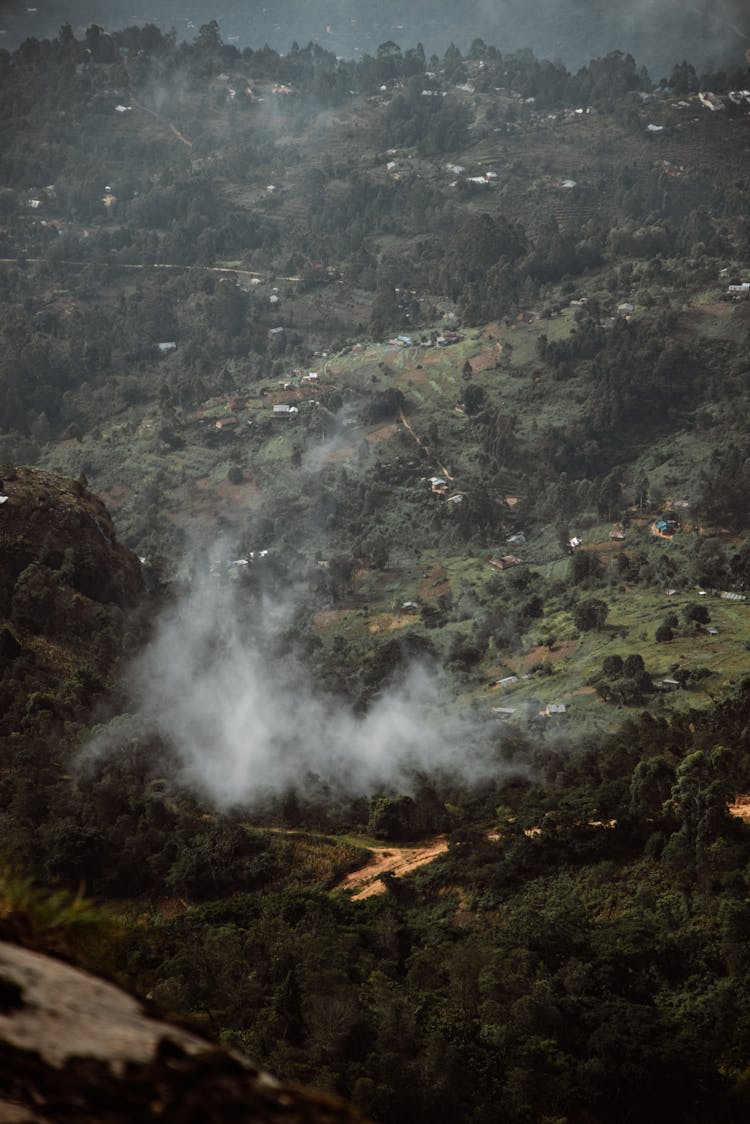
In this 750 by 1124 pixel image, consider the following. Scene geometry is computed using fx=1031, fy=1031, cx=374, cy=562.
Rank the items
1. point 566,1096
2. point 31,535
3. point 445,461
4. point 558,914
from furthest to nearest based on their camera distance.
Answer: point 445,461 < point 31,535 < point 558,914 < point 566,1096

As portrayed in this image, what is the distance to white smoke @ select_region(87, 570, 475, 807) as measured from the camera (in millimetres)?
28312

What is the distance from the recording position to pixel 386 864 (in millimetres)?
24188

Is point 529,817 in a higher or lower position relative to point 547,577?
higher

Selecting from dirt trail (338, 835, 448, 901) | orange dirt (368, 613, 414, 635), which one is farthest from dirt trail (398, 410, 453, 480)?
dirt trail (338, 835, 448, 901)

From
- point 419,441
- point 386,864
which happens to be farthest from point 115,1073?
point 419,441

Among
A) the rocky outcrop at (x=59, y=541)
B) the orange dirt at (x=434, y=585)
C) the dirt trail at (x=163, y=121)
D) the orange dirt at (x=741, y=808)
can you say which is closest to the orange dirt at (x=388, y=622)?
the orange dirt at (x=434, y=585)

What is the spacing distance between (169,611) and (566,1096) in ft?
85.7

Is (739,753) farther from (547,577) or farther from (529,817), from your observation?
(547,577)

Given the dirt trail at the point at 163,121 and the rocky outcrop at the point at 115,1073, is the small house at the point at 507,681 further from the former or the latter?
the dirt trail at the point at 163,121

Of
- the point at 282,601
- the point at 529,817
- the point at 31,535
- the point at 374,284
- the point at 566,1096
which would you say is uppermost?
the point at 374,284

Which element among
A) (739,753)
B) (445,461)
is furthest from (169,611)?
(445,461)

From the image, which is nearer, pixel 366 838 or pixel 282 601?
pixel 366 838

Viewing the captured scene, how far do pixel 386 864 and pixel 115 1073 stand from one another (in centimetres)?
2178

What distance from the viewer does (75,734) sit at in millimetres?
27453
